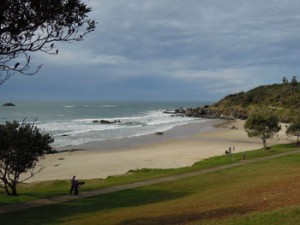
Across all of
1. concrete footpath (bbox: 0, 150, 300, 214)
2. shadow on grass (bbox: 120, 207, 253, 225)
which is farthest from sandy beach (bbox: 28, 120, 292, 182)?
shadow on grass (bbox: 120, 207, 253, 225)

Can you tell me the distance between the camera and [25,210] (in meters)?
25.6

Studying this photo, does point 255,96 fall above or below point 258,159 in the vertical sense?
above

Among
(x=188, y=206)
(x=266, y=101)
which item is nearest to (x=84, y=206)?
(x=188, y=206)

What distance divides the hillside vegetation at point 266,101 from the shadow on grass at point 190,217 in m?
113

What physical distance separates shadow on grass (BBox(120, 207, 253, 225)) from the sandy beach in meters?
27.2

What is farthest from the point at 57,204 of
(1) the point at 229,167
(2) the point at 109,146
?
(2) the point at 109,146

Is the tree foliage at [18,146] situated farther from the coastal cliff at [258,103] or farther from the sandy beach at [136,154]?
the coastal cliff at [258,103]

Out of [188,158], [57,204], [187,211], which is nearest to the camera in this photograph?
[187,211]

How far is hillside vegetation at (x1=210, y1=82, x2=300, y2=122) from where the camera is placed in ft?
475

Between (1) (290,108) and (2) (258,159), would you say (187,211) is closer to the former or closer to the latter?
(2) (258,159)

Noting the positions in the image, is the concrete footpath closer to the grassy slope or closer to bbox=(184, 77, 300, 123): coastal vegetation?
the grassy slope

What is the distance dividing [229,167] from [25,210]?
2096cm

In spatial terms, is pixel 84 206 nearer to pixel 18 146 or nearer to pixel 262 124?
pixel 18 146

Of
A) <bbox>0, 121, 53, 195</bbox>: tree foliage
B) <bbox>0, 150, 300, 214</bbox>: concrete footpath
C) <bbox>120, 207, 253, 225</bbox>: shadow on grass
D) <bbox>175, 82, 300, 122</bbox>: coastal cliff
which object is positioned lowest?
<bbox>0, 150, 300, 214</bbox>: concrete footpath
